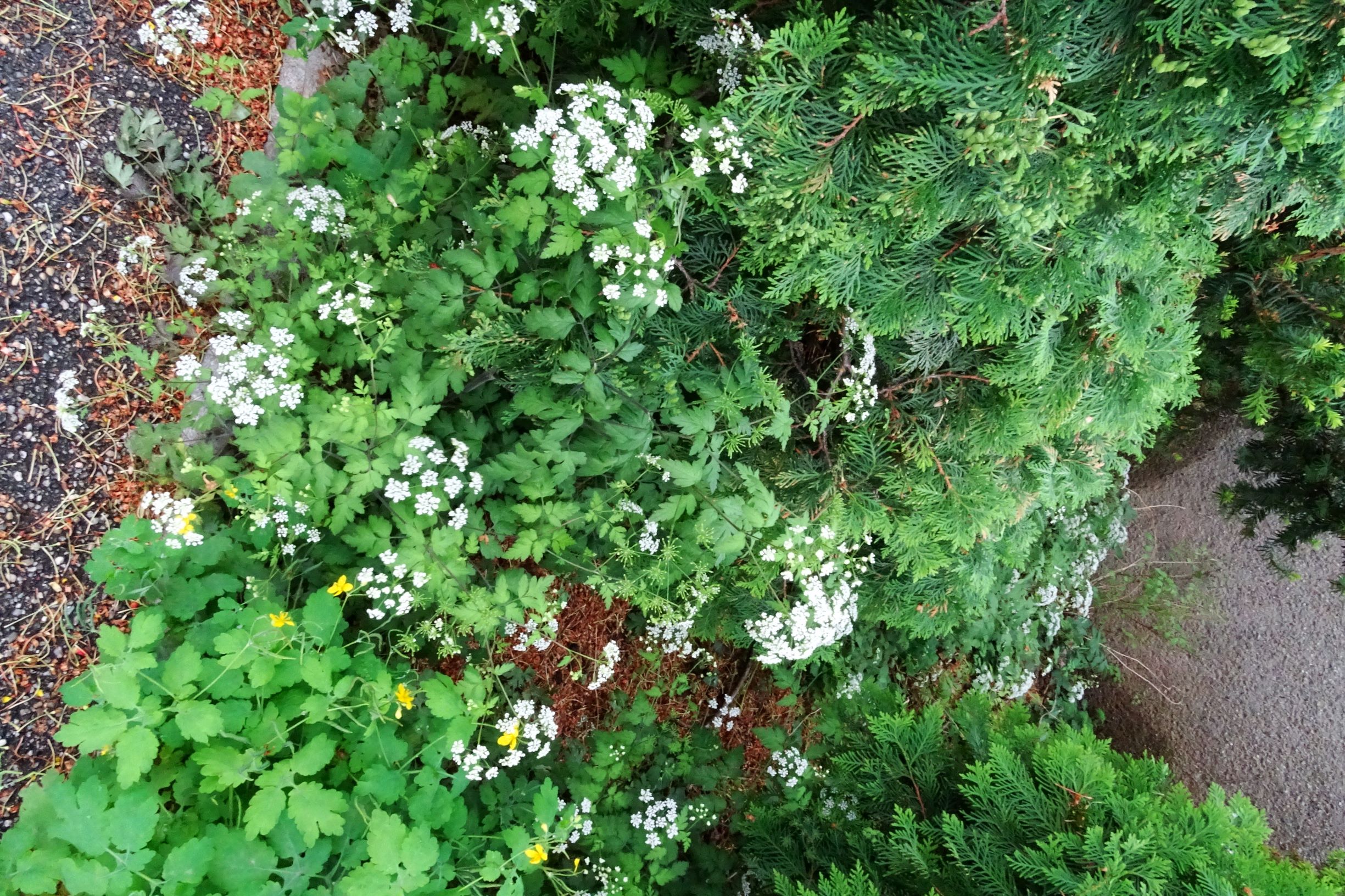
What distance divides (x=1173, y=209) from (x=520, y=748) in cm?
324

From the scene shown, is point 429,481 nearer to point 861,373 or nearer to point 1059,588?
point 861,373

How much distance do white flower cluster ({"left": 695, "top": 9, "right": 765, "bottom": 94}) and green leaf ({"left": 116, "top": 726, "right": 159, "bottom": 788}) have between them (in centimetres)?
278

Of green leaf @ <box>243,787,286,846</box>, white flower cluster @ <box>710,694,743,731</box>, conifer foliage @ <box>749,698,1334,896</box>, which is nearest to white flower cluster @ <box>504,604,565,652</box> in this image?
green leaf @ <box>243,787,286,846</box>

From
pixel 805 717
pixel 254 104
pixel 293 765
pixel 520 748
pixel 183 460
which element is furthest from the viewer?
pixel 805 717

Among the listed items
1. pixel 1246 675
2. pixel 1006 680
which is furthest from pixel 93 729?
pixel 1246 675

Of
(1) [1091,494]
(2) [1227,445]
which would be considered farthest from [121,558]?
(2) [1227,445]

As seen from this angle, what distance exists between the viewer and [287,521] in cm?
246

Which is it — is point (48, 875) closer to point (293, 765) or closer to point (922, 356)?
point (293, 765)

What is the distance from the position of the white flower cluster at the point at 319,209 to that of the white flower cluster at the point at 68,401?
1.00 metres

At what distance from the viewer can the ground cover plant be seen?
1.89 m

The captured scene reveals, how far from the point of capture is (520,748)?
3.19 metres

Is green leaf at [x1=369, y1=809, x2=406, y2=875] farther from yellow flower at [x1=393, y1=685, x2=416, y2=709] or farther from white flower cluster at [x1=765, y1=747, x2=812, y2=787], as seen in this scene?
white flower cluster at [x1=765, y1=747, x2=812, y2=787]

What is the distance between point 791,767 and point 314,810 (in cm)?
226

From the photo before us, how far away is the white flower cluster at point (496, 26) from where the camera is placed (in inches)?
91.4
